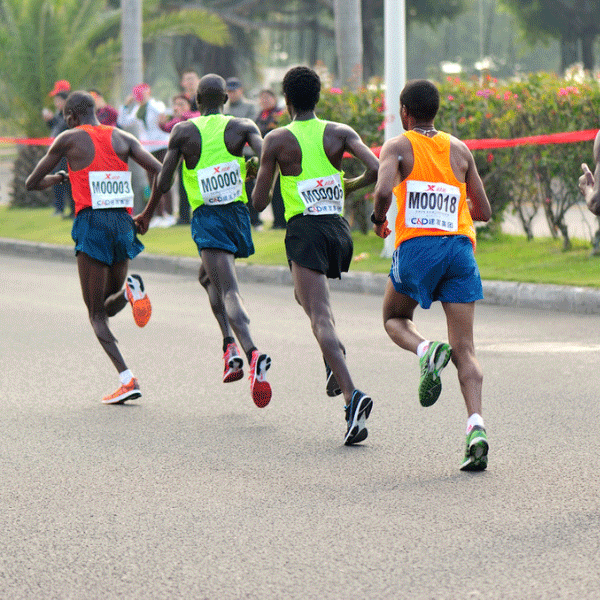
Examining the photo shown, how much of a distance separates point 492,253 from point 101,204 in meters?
7.09

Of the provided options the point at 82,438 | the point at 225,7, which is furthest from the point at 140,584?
the point at 225,7

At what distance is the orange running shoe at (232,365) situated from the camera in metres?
7.14

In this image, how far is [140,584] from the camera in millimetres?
3932

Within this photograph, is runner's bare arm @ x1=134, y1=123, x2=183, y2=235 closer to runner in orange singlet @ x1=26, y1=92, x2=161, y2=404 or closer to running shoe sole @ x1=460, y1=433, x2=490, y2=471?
runner in orange singlet @ x1=26, y1=92, x2=161, y2=404

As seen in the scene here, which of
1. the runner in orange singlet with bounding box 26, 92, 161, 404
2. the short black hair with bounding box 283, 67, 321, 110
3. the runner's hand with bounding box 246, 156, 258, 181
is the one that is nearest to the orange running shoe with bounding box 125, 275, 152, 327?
the runner in orange singlet with bounding box 26, 92, 161, 404

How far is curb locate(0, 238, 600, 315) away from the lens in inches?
414

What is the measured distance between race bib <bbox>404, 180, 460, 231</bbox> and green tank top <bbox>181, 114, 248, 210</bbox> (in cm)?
180

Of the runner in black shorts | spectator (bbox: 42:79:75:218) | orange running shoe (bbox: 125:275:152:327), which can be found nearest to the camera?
the runner in black shorts

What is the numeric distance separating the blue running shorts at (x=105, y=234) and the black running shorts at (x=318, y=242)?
132 centimetres

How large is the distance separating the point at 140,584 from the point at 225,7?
126ft

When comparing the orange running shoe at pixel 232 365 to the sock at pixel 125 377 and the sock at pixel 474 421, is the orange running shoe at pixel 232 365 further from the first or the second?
the sock at pixel 474 421

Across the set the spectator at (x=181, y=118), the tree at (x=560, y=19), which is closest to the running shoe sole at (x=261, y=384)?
the spectator at (x=181, y=118)

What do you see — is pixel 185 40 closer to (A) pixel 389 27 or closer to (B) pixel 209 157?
(A) pixel 389 27

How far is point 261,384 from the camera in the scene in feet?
20.8
